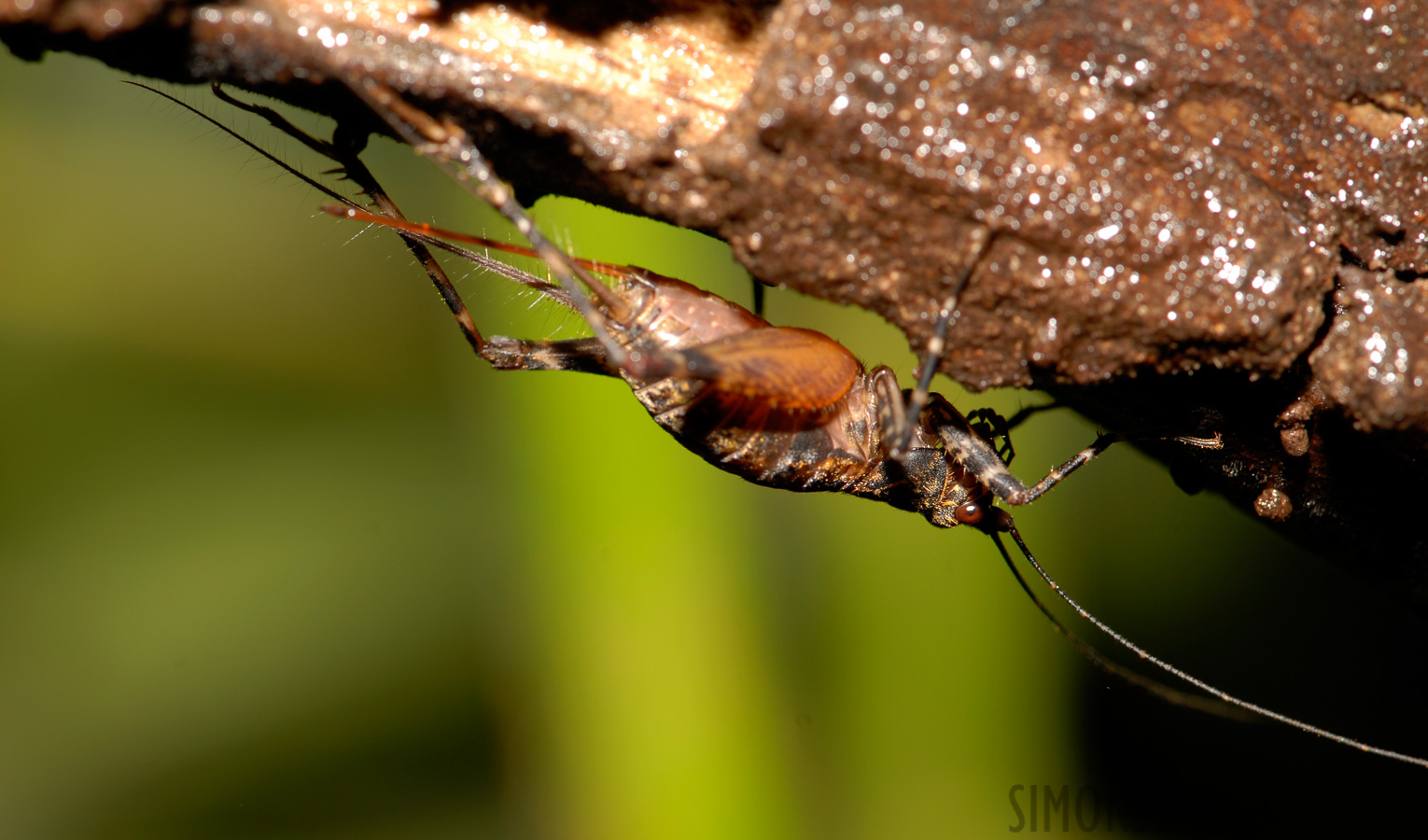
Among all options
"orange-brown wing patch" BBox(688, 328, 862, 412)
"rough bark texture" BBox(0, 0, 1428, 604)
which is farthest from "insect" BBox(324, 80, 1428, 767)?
"rough bark texture" BBox(0, 0, 1428, 604)

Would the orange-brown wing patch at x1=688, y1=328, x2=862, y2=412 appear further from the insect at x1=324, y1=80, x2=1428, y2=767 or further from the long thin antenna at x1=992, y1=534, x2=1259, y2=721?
the long thin antenna at x1=992, y1=534, x2=1259, y2=721

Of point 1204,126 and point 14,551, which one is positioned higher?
point 1204,126

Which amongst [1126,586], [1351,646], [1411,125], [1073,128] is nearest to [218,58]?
[1073,128]

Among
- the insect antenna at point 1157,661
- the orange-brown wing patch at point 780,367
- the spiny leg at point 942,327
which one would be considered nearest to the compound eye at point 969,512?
the insect antenna at point 1157,661

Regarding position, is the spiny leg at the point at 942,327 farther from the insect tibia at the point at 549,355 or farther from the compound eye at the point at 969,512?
the insect tibia at the point at 549,355

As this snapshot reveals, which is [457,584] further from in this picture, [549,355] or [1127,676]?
[1127,676]

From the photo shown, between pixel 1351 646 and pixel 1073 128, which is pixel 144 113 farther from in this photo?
pixel 1351 646
